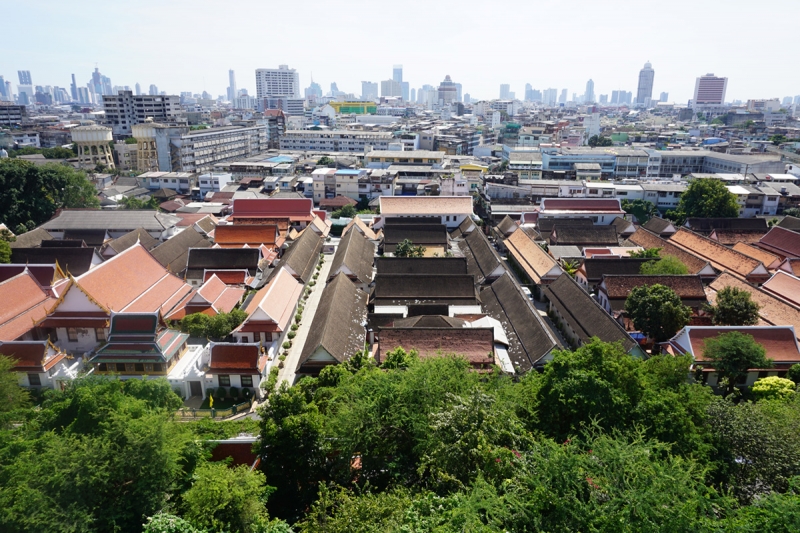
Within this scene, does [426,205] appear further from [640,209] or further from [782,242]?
[782,242]

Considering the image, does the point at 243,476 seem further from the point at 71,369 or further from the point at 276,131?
the point at 276,131

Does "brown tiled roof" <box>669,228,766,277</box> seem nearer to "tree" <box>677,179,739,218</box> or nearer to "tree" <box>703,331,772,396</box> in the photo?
"tree" <box>677,179,739,218</box>

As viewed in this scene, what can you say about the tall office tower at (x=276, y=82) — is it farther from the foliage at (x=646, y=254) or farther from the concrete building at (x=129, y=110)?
the foliage at (x=646, y=254)

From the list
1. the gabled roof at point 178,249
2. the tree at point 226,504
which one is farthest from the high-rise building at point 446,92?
the tree at point 226,504

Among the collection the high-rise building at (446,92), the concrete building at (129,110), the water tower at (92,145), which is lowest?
the water tower at (92,145)

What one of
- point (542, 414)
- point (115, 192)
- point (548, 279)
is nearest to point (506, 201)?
point (548, 279)

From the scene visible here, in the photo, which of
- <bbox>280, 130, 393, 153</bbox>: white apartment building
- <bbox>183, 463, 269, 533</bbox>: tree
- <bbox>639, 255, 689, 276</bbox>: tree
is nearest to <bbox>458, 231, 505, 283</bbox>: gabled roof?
<bbox>639, 255, 689, 276</bbox>: tree
